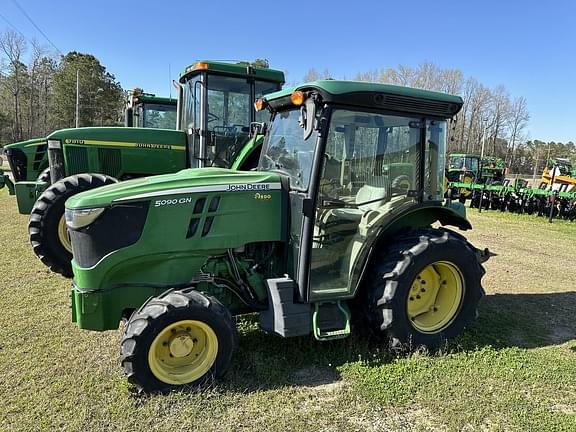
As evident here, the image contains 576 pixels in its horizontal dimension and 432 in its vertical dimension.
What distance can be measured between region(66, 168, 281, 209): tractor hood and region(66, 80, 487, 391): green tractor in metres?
0.01

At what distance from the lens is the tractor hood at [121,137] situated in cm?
662

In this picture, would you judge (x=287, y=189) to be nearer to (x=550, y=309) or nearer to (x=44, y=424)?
(x=44, y=424)

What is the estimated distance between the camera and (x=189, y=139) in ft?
23.2

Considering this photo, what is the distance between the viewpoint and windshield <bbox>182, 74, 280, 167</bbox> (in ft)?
21.9

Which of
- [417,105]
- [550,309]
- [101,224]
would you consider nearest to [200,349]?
[101,224]

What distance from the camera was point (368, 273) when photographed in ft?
12.7

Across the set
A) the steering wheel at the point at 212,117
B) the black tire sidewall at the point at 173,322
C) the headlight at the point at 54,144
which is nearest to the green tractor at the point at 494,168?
the steering wheel at the point at 212,117

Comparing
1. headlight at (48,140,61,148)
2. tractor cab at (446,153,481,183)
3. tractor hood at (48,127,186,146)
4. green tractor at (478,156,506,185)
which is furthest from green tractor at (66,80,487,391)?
green tractor at (478,156,506,185)

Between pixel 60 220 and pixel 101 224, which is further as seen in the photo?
pixel 60 220

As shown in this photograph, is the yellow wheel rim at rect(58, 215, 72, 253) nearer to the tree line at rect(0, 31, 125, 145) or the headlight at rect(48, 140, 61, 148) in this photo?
the headlight at rect(48, 140, 61, 148)

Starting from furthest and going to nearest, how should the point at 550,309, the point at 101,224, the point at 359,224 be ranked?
1. the point at 550,309
2. the point at 359,224
3. the point at 101,224

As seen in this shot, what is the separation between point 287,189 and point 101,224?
145cm

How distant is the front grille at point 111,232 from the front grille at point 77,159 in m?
3.88

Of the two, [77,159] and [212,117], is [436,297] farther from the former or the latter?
[77,159]
